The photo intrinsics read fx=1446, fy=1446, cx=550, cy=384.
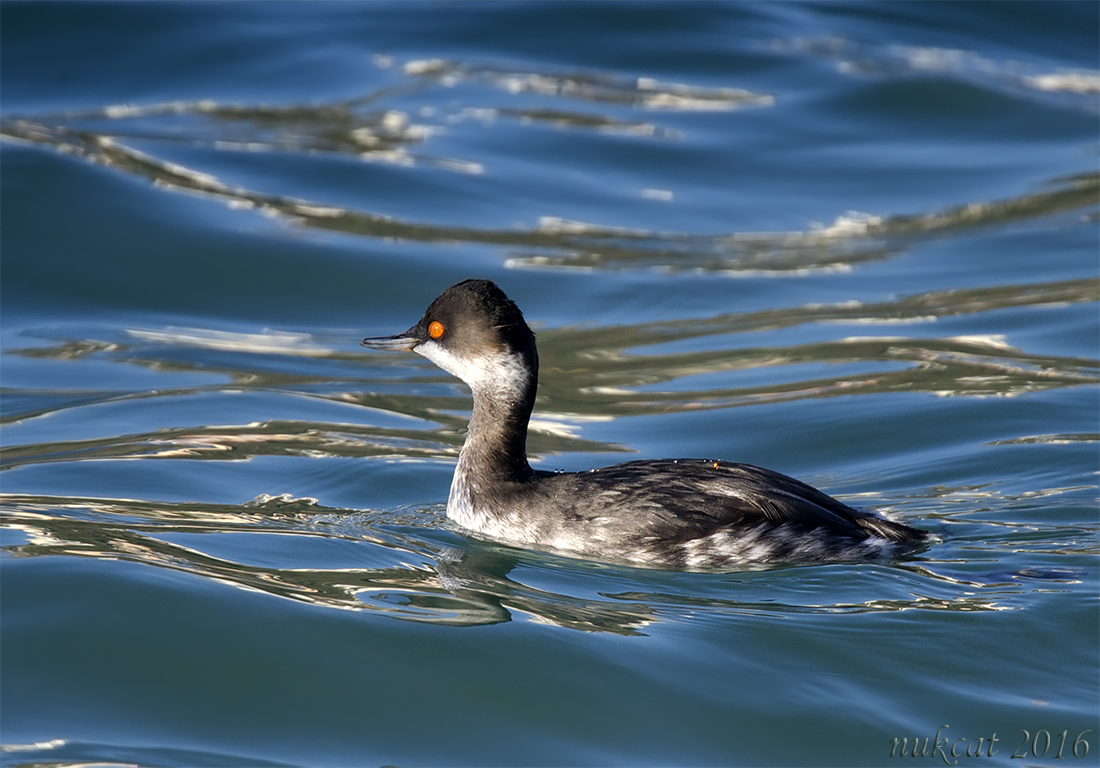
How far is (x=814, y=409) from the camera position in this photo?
10.1 m

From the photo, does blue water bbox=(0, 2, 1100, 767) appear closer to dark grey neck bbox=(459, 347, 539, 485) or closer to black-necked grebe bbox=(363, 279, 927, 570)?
black-necked grebe bbox=(363, 279, 927, 570)

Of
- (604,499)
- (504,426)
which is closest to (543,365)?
(504,426)

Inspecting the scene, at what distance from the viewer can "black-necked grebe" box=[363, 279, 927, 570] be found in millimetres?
6840

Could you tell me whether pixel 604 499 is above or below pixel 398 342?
below

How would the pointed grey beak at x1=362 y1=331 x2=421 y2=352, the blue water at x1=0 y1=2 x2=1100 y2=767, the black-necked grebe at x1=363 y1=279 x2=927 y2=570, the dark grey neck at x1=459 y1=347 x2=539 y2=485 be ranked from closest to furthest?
the blue water at x1=0 y1=2 x2=1100 y2=767 < the black-necked grebe at x1=363 y1=279 x2=927 y2=570 < the dark grey neck at x1=459 y1=347 x2=539 y2=485 < the pointed grey beak at x1=362 y1=331 x2=421 y2=352

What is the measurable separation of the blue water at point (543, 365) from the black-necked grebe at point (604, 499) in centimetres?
14

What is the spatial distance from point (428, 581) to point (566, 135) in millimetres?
11497

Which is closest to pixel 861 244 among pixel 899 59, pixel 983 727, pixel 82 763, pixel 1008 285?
pixel 1008 285

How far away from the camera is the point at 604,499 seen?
7035 mm

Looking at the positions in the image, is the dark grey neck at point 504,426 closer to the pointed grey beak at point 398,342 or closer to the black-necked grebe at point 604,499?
the black-necked grebe at point 604,499

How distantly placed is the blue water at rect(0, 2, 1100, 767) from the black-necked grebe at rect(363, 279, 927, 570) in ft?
0.46

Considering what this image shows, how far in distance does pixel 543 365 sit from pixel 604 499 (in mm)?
4385

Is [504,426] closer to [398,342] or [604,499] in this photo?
[398,342]

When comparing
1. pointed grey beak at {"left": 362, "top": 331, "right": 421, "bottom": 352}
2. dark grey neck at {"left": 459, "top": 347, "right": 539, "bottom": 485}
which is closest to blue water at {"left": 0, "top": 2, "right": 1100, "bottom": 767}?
dark grey neck at {"left": 459, "top": 347, "right": 539, "bottom": 485}
